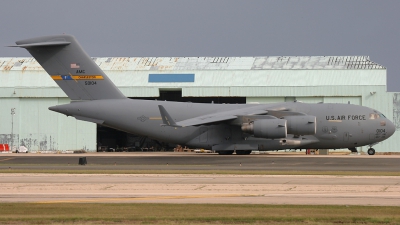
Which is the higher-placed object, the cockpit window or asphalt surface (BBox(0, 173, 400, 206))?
the cockpit window

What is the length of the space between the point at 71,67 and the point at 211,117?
10296mm

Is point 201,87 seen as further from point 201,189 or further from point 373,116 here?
point 201,189

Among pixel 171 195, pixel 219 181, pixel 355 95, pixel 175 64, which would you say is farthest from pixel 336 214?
pixel 175 64

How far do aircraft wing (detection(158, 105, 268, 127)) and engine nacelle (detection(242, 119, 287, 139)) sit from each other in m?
1.69

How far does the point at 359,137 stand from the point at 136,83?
2433cm

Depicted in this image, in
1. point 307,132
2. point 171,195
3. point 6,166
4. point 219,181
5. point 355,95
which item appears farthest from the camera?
point 355,95

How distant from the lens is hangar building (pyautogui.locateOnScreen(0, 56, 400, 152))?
188 ft

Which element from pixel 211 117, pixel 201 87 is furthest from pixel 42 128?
pixel 211 117

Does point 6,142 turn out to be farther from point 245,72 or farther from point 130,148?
point 245,72

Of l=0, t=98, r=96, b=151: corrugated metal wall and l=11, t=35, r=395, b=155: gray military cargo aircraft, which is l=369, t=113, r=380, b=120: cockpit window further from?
l=0, t=98, r=96, b=151: corrugated metal wall

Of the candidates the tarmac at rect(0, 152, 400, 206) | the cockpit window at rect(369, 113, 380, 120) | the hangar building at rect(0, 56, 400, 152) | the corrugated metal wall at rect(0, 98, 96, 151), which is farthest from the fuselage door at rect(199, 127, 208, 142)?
the corrugated metal wall at rect(0, 98, 96, 151)

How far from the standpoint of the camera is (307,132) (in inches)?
1613

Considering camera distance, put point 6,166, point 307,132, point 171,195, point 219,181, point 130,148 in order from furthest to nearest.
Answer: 1. point 130,148
2. point 307,132
3. point 6,166
4. point 219,181
5. point 171,195

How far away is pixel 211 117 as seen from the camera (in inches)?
1656
